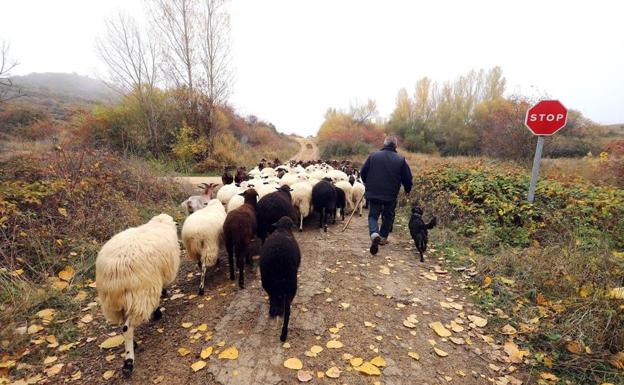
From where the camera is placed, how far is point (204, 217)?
4500mm

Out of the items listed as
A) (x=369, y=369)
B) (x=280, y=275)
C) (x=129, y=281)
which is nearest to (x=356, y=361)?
(x=369, y=369)

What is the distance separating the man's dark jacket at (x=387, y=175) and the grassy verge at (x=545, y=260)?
1.74 meters

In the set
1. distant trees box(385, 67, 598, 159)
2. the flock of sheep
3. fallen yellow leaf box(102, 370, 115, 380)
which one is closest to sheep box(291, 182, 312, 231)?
the flock of sheep

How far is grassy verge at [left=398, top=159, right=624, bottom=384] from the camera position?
2930 mm

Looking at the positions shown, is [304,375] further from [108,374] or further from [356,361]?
[108,374]

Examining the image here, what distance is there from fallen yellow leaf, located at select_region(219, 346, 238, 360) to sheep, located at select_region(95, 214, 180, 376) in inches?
35.4

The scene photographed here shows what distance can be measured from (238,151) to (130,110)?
654cm

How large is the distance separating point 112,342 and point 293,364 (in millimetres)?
2201

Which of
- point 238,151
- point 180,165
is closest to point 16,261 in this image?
point 180,165

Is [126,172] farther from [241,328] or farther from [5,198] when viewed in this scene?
[241,328]

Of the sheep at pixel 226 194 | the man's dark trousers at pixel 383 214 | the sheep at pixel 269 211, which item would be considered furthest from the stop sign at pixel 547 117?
the sheep at pixel 226 194

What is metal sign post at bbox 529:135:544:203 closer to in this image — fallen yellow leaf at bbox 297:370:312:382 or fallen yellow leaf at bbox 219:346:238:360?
fallen yellow leaf at bbox 297:370:312:382

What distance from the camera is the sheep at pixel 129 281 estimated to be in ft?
9.14

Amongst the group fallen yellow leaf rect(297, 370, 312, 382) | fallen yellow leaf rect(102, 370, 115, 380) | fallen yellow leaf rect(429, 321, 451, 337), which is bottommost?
fallen yellow leaf rect(102, 370, 115, 380)
